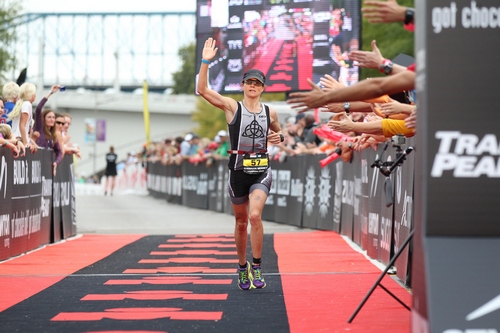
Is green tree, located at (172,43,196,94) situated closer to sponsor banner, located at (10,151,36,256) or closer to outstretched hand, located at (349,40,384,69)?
sponsor banner, located at (10,151,36,256)

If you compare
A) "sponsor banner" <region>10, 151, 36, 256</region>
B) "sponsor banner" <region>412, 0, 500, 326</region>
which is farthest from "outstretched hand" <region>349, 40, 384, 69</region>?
"sponsor banner" <region>10, 151, 36, 256</region>

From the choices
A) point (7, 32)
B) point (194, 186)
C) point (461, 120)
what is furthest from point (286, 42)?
point (7, 32)

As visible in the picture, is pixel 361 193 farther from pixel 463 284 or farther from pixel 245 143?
pixel 463 284

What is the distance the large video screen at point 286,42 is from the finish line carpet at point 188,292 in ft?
23.4

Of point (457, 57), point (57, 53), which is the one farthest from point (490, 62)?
point (57, 53)

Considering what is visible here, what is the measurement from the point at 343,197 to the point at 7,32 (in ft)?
95.5

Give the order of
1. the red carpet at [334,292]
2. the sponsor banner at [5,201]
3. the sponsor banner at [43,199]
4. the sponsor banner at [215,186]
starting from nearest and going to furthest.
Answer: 1. the red carpet at [334,292]
2. the sponsor banner at [5,201]
3. the sponsor banner at [43,199]
4. the sponsor banner at [215,186]

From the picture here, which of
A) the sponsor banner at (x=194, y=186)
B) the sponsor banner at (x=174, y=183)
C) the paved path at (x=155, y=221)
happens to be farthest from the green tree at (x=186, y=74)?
the paved path at (x=155, y=221)

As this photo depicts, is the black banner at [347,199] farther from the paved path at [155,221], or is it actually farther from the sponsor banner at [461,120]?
the sponsor banner at [461,120]

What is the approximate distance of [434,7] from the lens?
230 inches

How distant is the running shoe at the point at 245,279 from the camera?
9.87 metres

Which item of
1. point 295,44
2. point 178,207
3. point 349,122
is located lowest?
point 178,207

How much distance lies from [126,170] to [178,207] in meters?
22.0

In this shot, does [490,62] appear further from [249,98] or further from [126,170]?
[126,170]
